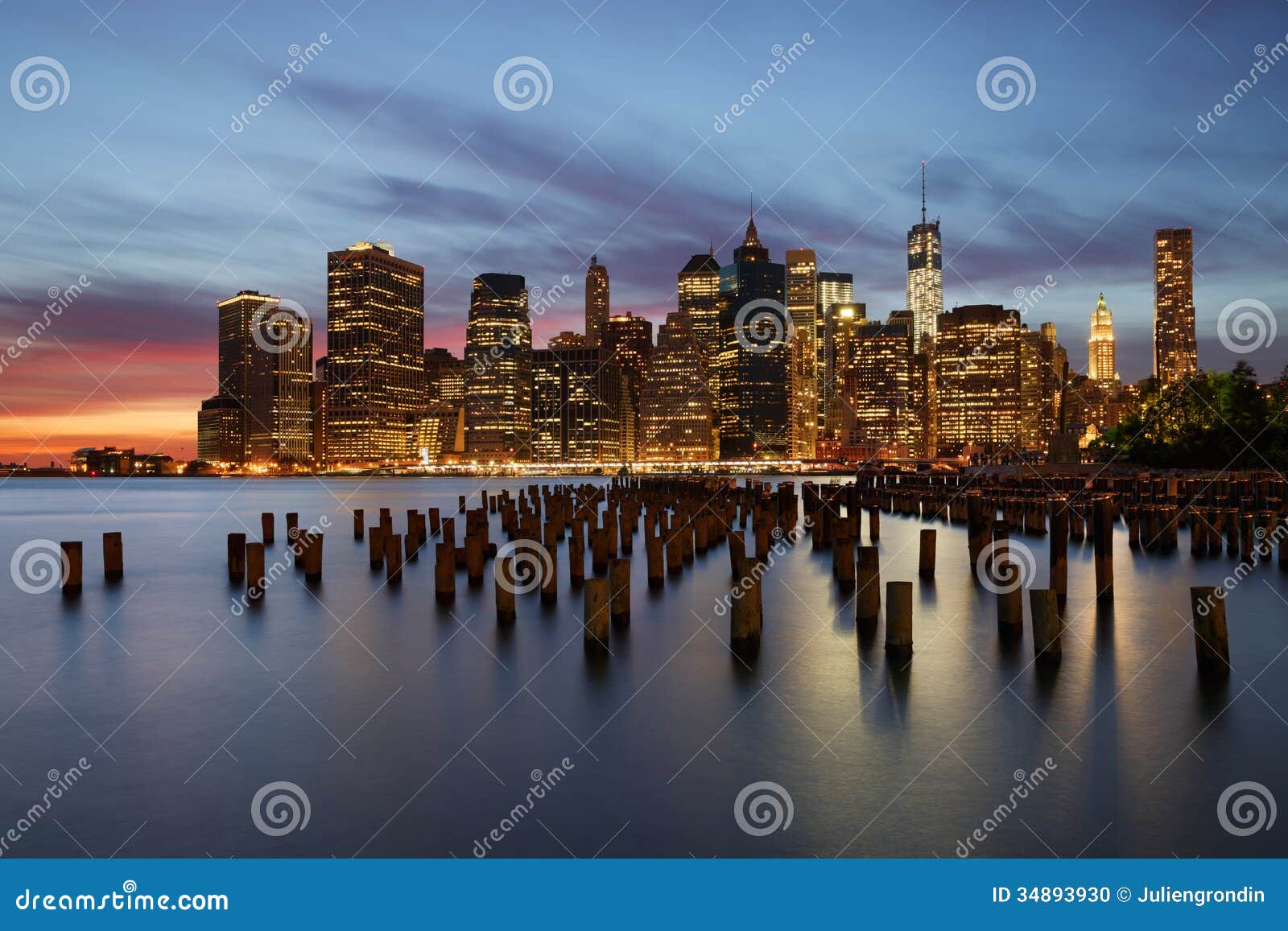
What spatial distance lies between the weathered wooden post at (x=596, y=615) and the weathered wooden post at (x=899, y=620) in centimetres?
486

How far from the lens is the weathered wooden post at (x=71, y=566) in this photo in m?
25.1

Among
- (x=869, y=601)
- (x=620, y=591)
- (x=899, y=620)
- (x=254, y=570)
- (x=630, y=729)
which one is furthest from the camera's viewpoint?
(x=254, y=570)

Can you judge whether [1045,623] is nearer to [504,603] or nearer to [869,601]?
[869,601]

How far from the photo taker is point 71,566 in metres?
25.3

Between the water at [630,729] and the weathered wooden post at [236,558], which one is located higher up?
the weathered wooden post at [236,558]

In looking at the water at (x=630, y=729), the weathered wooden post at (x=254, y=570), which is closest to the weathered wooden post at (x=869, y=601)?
the water at (x=630, y=729)

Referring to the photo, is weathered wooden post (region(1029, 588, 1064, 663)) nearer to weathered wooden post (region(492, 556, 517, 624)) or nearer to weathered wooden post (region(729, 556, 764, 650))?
weathered wooden post (region(729, 556, 764, 650))

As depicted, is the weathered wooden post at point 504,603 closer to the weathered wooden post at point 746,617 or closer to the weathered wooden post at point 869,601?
the weathered wooden post at point 746,617

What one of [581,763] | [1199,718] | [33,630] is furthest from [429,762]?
[33,630]

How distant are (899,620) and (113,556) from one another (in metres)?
24.7

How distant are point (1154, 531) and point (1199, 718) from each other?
78.5 ft

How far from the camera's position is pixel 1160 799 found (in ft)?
31.9

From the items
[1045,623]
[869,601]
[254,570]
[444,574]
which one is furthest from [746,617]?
[254,570]

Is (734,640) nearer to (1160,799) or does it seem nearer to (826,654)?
(826,654)
